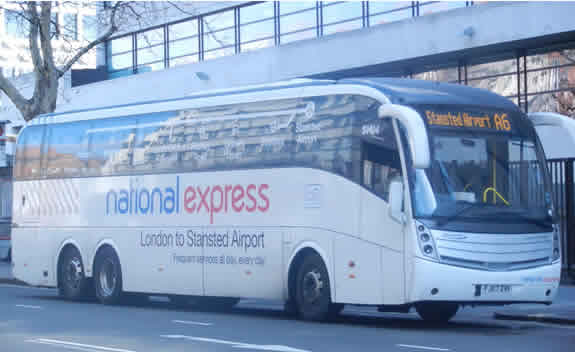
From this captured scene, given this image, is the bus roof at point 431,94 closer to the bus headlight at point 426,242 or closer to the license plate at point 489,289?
the bus headlight at point 426,242

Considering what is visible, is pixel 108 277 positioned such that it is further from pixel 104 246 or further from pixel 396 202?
pixel 396 202

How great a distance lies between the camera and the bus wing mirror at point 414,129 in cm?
1271

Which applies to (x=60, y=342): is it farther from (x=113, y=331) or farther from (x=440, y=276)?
(x=440, y=276)

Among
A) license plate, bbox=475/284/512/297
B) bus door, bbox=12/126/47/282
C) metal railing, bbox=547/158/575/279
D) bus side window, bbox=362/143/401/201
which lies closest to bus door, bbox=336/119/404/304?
bus side window, bbox=362/143/401/201

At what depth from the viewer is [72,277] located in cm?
2055

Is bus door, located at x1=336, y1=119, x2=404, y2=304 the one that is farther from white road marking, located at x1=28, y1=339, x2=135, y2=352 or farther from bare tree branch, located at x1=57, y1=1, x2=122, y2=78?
bare tree branch, located at x1=57, y1=1, x2=122, y2=78

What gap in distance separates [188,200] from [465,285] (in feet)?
18.9

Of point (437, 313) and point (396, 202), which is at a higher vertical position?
point (396, 202)

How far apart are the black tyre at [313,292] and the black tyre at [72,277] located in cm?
605

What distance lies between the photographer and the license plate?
13.5 metres

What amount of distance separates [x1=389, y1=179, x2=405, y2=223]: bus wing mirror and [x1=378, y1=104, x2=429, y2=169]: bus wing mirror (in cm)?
52

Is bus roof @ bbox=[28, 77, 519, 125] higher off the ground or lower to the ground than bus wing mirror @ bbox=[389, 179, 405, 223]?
higher

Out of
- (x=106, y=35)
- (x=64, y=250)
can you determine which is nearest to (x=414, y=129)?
(x=64, y=250)

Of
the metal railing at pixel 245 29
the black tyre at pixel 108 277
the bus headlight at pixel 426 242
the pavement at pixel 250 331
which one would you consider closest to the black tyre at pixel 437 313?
the pavement at pixel 250 331
